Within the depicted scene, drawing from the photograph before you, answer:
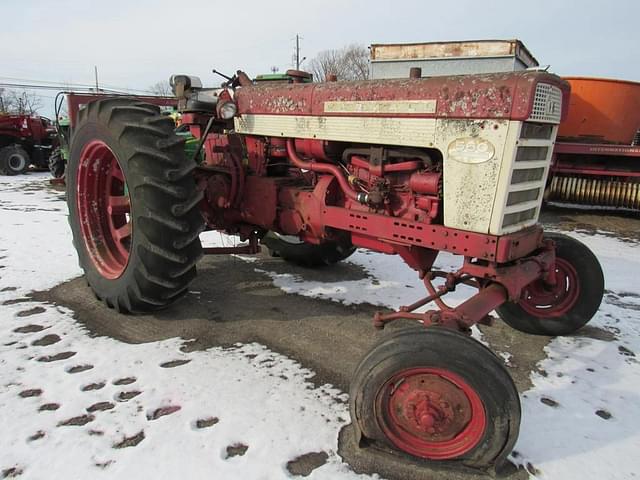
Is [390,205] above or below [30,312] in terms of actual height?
above

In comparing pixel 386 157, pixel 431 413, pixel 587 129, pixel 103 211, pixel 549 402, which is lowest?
pixel 549 402

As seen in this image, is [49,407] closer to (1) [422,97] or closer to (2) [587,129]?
(1) [422,97]

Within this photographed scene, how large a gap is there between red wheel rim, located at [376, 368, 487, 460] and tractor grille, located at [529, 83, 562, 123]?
4.32 feet

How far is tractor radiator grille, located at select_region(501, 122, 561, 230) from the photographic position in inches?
95.6

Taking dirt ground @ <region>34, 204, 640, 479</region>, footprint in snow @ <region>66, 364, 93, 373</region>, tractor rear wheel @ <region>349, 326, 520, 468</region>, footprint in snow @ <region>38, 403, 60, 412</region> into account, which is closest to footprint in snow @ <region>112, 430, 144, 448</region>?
footprint in snow @ <region>38, 403, 60, 412</region>

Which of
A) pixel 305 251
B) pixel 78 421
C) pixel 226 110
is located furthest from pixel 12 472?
pixel 305 251

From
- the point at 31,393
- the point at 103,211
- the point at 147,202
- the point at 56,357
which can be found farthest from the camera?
the point at 103,211

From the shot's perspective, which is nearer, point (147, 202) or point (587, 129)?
point (147, 202)

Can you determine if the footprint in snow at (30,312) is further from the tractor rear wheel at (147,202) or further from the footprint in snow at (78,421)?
the footprint in snow at (78,421)

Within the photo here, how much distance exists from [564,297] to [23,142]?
1570cm

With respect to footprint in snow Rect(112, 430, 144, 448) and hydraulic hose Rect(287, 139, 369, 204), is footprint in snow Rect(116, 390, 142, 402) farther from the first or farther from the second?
hydraulic hose Rect(287, 139, 369, 204)

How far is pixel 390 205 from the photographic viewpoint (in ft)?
9.78

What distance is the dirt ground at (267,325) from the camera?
10.3ft

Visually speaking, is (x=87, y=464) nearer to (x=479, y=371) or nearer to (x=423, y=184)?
(x=479, y=371)
